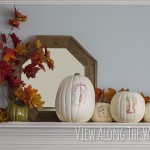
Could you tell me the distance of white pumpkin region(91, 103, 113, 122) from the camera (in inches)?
88.0

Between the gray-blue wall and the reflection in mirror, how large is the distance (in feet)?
0.41

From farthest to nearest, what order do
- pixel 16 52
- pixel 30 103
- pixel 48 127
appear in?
1. pixel 16 52
2. pixel 30 103
3. pixel 48 127

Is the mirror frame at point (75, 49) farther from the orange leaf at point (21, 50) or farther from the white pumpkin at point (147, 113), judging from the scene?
the white pumpkin at point (147, 113)

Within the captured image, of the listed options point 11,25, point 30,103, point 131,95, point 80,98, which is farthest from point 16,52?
point 131,95

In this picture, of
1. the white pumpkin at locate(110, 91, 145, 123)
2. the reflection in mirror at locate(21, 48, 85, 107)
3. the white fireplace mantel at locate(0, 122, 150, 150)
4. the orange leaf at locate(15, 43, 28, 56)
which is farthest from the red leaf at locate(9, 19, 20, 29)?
the white pumpkin at locate(110, 91, 145, 123)

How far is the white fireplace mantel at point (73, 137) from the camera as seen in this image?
214 cm

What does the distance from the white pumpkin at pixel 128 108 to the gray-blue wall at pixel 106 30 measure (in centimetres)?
31

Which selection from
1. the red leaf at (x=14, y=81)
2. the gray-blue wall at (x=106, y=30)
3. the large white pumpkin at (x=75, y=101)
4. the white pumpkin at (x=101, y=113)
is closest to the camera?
the large white pumpkin at (x=75, y=101)

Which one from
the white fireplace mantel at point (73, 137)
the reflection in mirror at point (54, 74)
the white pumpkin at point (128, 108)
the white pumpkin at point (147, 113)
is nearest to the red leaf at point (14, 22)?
the reflection in mirror at point (54, 74)

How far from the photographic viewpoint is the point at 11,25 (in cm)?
249

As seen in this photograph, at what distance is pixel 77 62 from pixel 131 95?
460 millimetres

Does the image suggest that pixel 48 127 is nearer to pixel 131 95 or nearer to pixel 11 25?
pixel 131 95

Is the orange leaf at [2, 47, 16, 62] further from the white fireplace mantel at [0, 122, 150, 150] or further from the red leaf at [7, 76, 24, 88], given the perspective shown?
the white fireplace mantel at [0, 122, 150, 150]
